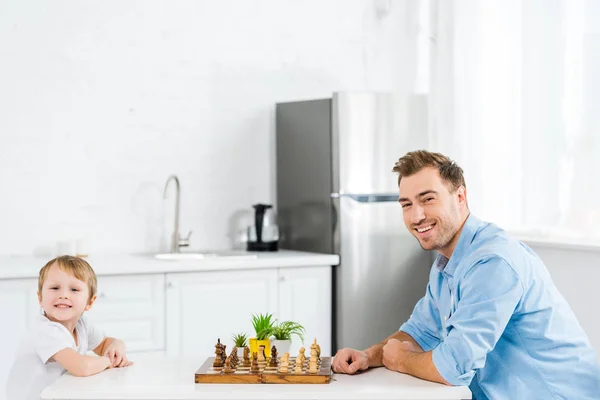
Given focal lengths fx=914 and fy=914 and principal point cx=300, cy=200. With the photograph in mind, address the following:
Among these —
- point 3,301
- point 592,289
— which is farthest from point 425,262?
point 3,301

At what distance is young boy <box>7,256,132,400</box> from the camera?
2.48 metres

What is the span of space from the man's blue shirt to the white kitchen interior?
1647 mm

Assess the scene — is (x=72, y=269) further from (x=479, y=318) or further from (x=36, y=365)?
(x=479, y=318)

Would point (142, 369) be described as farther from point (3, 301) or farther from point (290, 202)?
point (290, 202)

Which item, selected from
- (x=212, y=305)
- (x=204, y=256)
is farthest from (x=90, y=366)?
(x=204, y=256)

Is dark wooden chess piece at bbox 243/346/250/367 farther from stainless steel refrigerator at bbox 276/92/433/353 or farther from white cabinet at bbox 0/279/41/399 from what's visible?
stainless steel refrigerator at bbox 276/92/433/353

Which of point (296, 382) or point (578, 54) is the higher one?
point (578, 54)

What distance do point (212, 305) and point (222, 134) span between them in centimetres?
111

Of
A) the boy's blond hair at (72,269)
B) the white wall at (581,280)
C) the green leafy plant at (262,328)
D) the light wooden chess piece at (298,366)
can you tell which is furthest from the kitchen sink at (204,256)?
the light wooden chess piece at (298,366)

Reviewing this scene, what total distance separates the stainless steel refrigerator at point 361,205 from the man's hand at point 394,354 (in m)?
2.19

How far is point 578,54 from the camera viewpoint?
14.4 ft

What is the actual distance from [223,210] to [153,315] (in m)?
1.01

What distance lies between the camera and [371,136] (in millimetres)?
4883

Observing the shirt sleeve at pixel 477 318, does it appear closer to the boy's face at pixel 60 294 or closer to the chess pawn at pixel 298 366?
the chess pawn at pixel 298 366
